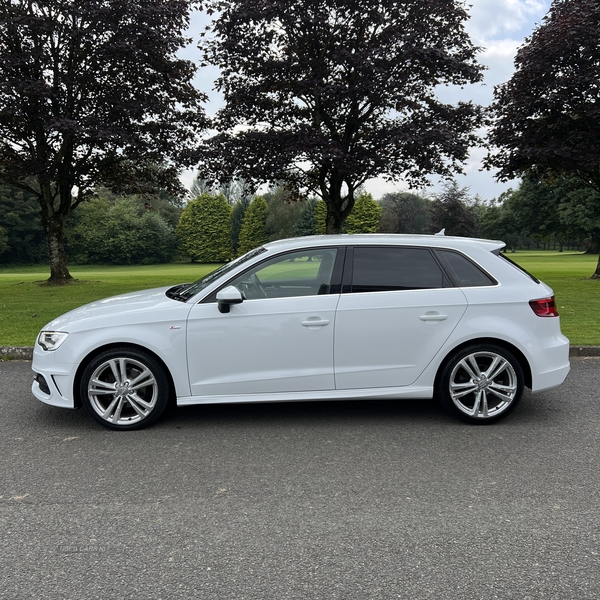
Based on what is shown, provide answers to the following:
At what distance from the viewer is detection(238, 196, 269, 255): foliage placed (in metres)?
75.6

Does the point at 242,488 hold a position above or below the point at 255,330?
below

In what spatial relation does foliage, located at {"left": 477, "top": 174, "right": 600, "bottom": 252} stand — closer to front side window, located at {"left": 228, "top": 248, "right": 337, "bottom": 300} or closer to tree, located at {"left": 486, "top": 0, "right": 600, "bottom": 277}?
tree, located at {"left": 486, "top": 0, "right": 600, "bottom": 277}

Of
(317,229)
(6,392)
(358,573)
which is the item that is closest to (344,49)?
(6,392)

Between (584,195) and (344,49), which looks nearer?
(344,49)

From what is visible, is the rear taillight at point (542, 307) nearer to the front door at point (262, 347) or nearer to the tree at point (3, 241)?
the front door at point (262, 347)

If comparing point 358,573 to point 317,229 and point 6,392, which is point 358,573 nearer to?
point 6,392

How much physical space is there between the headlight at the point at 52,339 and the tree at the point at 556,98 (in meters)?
17.9

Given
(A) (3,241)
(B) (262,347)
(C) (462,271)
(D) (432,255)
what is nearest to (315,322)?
(B) (262,347)

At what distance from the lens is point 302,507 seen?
3.38 metres

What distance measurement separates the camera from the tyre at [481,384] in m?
4.88

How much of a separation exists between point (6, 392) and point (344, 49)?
15.5 meters

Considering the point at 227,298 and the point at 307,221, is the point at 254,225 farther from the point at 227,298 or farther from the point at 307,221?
the point at 227,298

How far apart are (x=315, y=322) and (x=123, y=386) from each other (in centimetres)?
175

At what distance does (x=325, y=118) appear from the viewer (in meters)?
19.7
